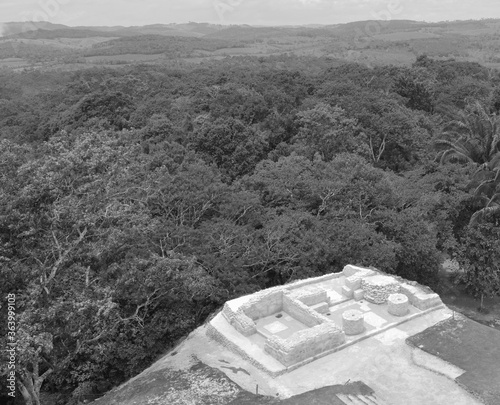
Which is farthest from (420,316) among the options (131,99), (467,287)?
(131,99)

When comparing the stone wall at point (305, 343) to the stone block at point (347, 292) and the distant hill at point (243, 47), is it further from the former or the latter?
the distant hill at point (243, 47)

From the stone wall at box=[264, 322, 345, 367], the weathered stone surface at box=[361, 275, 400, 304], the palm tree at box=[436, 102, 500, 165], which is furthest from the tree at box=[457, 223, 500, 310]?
the stone wall at box=[264, 322, 345, 367]

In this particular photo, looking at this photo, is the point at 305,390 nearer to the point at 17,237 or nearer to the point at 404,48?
the point at 17,237

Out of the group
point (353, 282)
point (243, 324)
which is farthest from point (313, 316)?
point (353, 282)

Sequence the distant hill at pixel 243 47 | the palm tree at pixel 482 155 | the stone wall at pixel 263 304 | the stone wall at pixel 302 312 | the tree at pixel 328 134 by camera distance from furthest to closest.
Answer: the distant hill at pixel 243 47
the tree at pixel 328 134
the palm tree at pixel 482 155
the stone wall at pixel 263 304
the stone wall at pixel 302 312

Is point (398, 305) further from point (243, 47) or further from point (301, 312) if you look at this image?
point (243, 47)

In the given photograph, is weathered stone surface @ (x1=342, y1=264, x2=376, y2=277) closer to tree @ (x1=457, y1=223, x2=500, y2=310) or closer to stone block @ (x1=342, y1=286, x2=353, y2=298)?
stone block @ (x1=342, y1=286, x2=353, y2=298)

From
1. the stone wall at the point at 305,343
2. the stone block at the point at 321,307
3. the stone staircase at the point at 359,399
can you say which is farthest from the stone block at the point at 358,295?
the stone staircase at the point at 359,399
